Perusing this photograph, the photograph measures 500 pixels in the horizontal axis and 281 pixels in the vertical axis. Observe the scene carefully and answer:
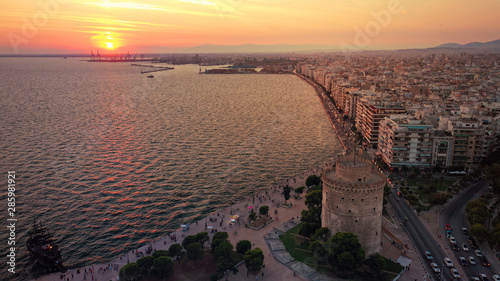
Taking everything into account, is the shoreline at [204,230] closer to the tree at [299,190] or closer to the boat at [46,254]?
the boat at [46,254]

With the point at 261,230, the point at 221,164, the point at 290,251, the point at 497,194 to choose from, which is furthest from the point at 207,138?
the point at 497,194

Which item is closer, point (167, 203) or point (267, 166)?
point (167, 203)

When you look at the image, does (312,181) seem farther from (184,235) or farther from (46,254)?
(46,254)

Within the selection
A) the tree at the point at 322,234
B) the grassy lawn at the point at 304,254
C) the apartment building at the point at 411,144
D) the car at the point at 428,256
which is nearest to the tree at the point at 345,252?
the grassy lawn at the point at 304,254

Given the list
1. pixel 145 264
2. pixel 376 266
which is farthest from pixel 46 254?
pixel 376 266

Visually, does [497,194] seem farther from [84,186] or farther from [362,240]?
[84,186]

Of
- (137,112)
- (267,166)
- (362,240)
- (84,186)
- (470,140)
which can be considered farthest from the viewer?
(137,112)

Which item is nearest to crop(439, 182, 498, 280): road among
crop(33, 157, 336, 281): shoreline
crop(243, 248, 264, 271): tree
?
crop(33, 157, 336, 281): shoreline
